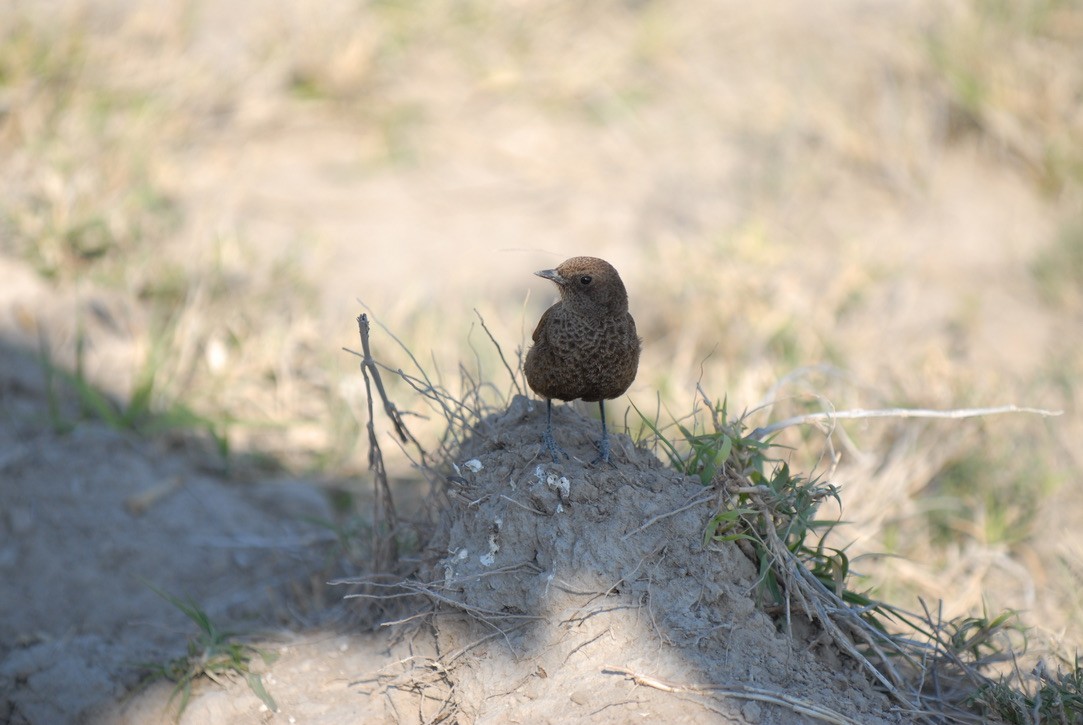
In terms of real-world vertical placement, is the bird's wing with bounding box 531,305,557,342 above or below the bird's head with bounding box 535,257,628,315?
below

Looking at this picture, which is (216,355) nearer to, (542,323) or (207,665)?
(207,665)

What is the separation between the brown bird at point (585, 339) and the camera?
2.90 metres

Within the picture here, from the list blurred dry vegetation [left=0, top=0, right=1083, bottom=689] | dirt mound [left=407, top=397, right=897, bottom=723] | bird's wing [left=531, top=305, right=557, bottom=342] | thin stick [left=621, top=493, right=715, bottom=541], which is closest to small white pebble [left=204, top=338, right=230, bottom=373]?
blurred dry vegetation [left=0, top=0, right=1083, bottom=689]

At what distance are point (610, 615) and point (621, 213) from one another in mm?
4878

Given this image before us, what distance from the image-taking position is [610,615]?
9.36 ft

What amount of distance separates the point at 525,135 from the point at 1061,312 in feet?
13.5

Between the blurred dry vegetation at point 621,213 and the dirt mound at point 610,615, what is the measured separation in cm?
148

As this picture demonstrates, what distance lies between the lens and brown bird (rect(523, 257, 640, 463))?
2900 millimetres

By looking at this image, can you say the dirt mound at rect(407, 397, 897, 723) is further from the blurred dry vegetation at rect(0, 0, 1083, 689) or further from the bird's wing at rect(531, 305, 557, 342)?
the blurred dry vegetation at rect(0, 0, 1083, 689)

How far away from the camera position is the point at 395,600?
11.0ft

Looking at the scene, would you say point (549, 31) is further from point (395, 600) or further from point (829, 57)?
point (395, 600)

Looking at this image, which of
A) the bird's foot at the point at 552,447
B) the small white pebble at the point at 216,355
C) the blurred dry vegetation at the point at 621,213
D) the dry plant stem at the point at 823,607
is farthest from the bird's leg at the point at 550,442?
the small white pebble at the point at 216,355

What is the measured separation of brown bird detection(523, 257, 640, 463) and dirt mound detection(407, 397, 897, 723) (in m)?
0.22

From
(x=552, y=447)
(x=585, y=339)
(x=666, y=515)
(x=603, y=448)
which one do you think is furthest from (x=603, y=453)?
(x=585, y=339)
